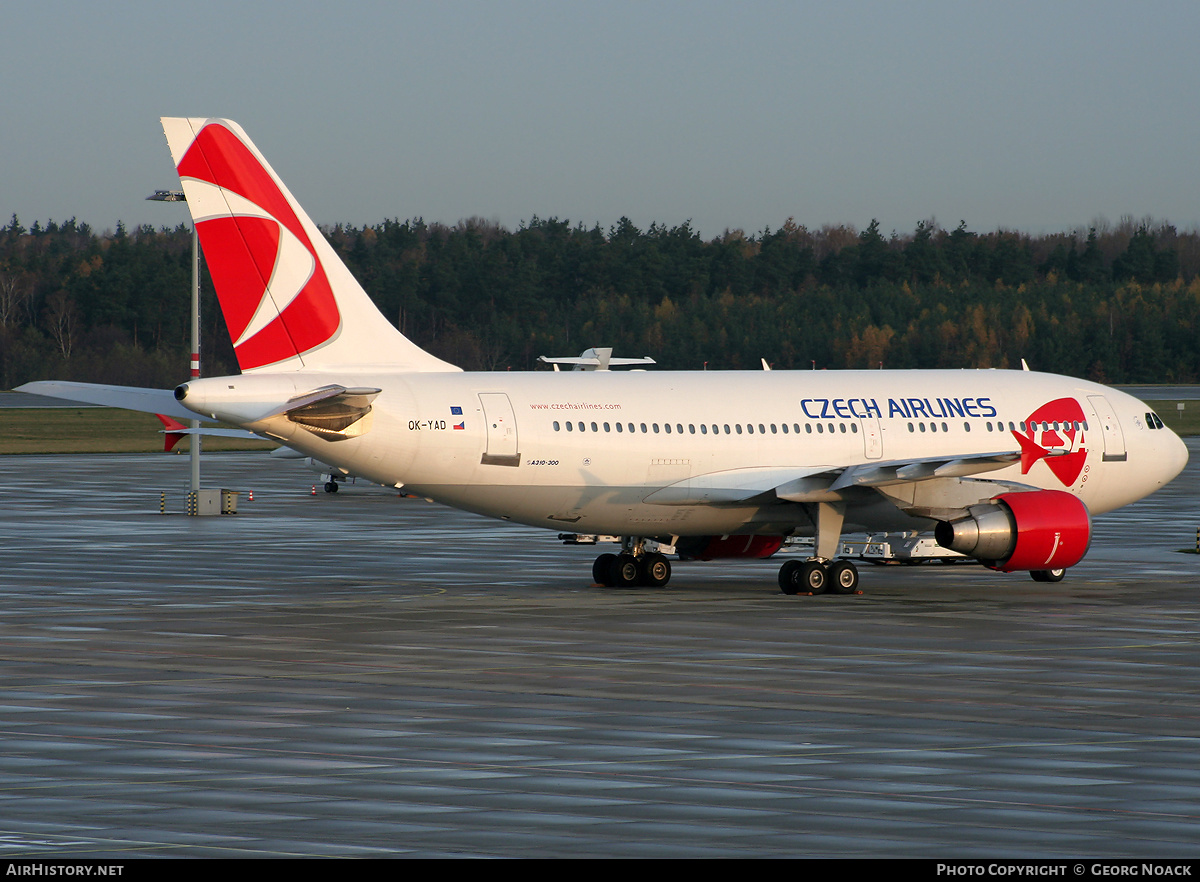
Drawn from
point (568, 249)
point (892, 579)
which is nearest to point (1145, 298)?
point (568, 249)

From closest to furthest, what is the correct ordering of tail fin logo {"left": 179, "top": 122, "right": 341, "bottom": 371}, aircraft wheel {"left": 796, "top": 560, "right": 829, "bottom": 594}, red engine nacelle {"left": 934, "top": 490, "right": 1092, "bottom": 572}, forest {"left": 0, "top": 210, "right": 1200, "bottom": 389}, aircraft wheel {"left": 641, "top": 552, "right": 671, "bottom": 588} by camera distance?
tail fin logo {"left": 179, "top": 122, "right": 341, "bottom": 371}, red engine nacelle {"left": 934, "top": 490, "right": 1092, "bottom": 572}, aircraft wheel {"left": 796, "top": 560, "right": 829, "bottom": 594}, aircraft wheel {"left": 641, "top": 552, "right": 671, "bottom": 588}, forest {"left": 0, "top": 210, "right": 1200, "bottom": 389}

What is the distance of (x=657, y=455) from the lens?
30.5m

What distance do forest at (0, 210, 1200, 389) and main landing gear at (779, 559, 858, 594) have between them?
104 meters

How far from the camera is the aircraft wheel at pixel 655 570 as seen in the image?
3238 cm

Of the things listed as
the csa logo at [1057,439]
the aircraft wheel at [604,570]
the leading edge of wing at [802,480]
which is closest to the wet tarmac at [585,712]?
the aircraft wheel at [604,570]

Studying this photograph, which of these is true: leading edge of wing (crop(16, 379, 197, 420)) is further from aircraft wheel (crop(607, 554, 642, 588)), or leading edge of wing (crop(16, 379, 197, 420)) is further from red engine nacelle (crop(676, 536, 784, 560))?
red engine nacelle (crop(676, 536, 784, 560))

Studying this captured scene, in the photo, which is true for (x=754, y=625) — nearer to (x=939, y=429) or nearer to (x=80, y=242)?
(x=939, y=429)

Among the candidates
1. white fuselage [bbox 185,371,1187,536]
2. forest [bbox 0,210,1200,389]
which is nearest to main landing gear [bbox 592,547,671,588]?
white fuselage [bbox 185,371,1187,536]

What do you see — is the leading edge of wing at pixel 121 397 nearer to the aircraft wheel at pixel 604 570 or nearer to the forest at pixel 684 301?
the aircraft wheel at pixel 604 570

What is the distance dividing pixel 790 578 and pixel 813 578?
43cm

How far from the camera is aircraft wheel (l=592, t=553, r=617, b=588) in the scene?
32281 mm

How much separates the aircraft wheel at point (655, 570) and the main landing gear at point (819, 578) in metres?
2.50

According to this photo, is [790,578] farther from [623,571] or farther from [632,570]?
[623,571]

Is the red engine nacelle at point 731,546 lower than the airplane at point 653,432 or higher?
lower
